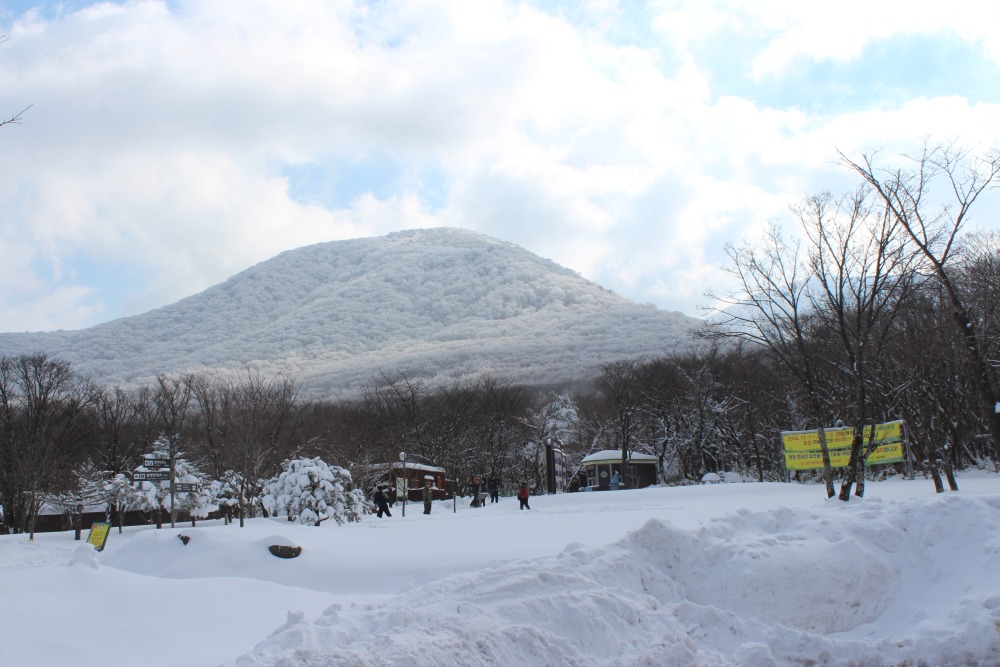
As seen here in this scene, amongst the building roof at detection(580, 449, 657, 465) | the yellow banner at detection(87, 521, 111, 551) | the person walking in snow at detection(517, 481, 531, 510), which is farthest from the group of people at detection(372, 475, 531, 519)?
the yellow banner at detection(87, 521, 111, 551)

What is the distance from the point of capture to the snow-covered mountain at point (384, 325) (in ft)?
331

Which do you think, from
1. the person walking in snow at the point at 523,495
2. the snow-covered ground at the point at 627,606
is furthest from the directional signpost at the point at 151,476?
the person walking in snow at the point at 523,495

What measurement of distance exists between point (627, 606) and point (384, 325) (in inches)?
5125

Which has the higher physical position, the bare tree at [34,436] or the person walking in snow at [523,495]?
the bare tree at [34,436]

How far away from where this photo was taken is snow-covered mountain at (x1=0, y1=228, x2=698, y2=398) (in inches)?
3969

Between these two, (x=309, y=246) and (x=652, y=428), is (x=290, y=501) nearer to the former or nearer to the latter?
(x=652, y=428)

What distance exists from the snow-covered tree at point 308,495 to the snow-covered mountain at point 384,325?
5951cm

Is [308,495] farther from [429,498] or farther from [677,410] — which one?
[677,410]

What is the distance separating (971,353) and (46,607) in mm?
16334

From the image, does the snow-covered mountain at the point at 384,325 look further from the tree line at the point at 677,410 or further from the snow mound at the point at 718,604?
the snow mound at the point at 718,604

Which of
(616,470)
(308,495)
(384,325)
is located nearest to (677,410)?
(616,470)

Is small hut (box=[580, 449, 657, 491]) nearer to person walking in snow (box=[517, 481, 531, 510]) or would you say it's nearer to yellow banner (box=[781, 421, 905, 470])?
person walking in snow (box=[517, 481, 531, 510])

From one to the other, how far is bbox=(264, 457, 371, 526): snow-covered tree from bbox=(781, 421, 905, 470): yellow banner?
582 inches

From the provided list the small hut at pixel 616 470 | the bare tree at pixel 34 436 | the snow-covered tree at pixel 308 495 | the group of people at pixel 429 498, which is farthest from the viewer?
the small hut at pixel 616 470
